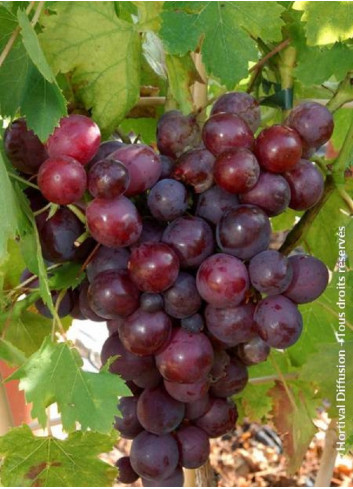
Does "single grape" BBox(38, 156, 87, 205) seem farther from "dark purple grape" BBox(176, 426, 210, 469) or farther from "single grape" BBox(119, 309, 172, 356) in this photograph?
"dark purple grape" BBox(176, 426, 210, 469)

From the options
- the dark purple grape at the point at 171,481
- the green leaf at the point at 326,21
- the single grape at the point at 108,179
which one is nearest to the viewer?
the single grape at the point at 108,179

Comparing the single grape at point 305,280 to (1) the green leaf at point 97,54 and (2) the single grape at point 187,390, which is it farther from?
(1) the green leaf at point 97,54

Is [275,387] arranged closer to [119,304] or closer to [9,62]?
[119,304]

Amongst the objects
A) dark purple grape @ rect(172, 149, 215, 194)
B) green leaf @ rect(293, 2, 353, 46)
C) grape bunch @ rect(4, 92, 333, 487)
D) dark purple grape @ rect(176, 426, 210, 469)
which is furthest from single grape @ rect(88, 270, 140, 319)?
green leaf @ rect(293, 2, 353, 46)

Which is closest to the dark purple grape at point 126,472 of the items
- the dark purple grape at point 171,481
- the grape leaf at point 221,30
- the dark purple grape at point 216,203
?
the dark purple grape at point 171,481

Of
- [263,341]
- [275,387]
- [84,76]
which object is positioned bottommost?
[275,387]

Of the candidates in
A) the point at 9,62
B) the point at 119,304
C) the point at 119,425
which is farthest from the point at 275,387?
the point at 9,62
